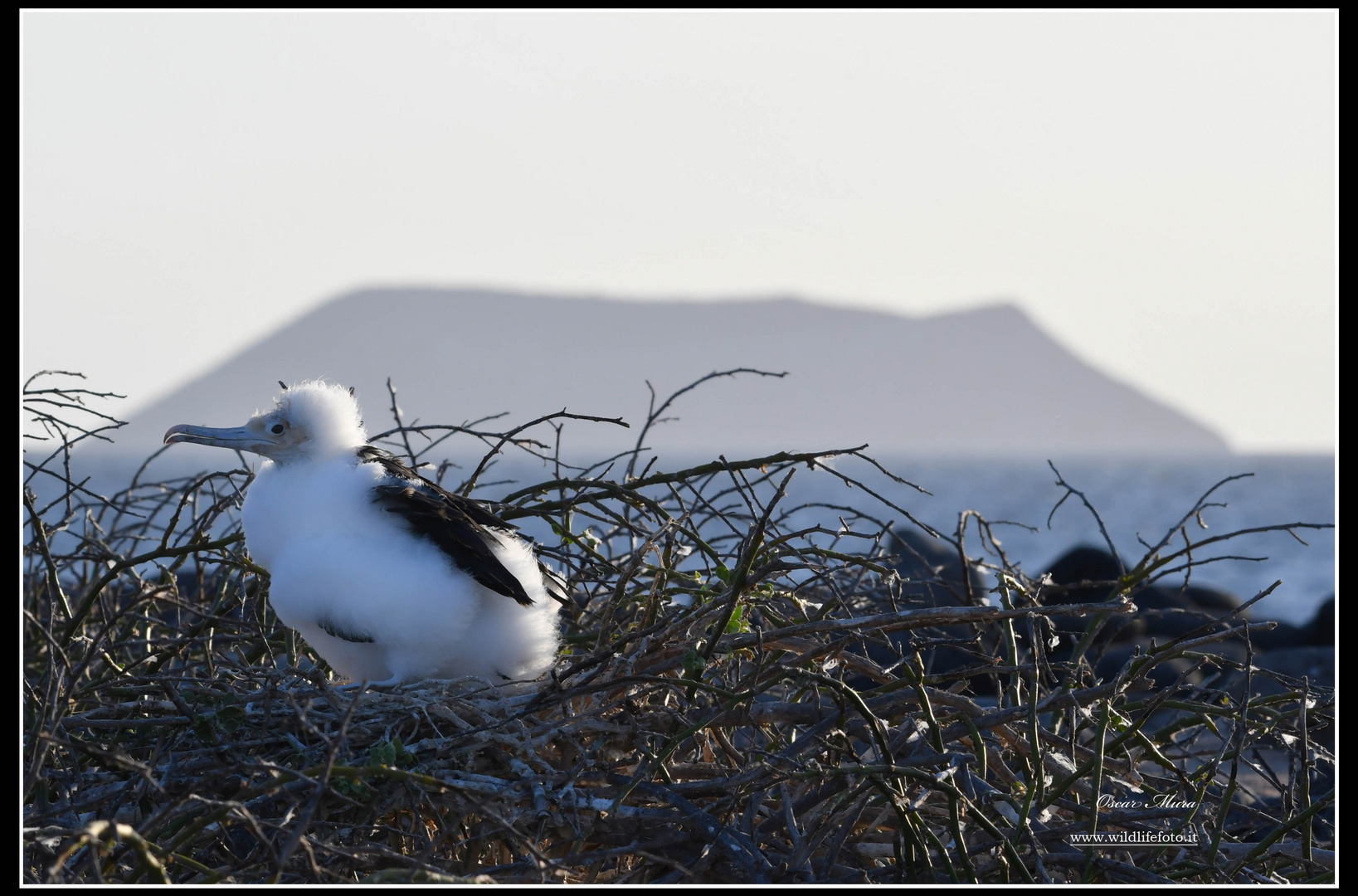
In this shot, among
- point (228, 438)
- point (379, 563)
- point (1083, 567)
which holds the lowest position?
point (1083, 567)

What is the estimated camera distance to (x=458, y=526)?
3.00m

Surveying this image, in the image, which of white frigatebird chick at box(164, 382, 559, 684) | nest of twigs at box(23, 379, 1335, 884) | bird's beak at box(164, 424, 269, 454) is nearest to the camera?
nest of twigs at box(23, 379, 1335, 884)

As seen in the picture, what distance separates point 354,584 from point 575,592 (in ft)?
3.61

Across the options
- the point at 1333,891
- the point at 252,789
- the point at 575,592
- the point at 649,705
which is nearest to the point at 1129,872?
the point at 1333,891

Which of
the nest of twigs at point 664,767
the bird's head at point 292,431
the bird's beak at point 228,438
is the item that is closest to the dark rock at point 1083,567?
the nest of twigs at point 664,767

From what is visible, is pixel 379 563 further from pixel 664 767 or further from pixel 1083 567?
pixel 1083 567

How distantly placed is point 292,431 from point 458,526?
53 cm

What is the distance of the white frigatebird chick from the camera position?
2.93m

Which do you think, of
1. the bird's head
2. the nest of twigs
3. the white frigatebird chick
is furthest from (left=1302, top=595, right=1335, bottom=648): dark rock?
the bird's head

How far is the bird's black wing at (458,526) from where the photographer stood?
116 inches

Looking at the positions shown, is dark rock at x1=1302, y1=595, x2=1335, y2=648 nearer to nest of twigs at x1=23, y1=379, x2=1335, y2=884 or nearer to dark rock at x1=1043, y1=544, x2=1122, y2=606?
dark rock at x1=1043, y1=544, x2=1122, y2=606

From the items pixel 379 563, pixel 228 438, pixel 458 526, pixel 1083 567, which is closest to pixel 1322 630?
pixel 1083 567

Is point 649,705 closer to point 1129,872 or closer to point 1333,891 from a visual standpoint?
point 1129,872

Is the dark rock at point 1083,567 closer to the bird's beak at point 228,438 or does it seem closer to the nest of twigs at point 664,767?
the nest of twigs at point 664,767
